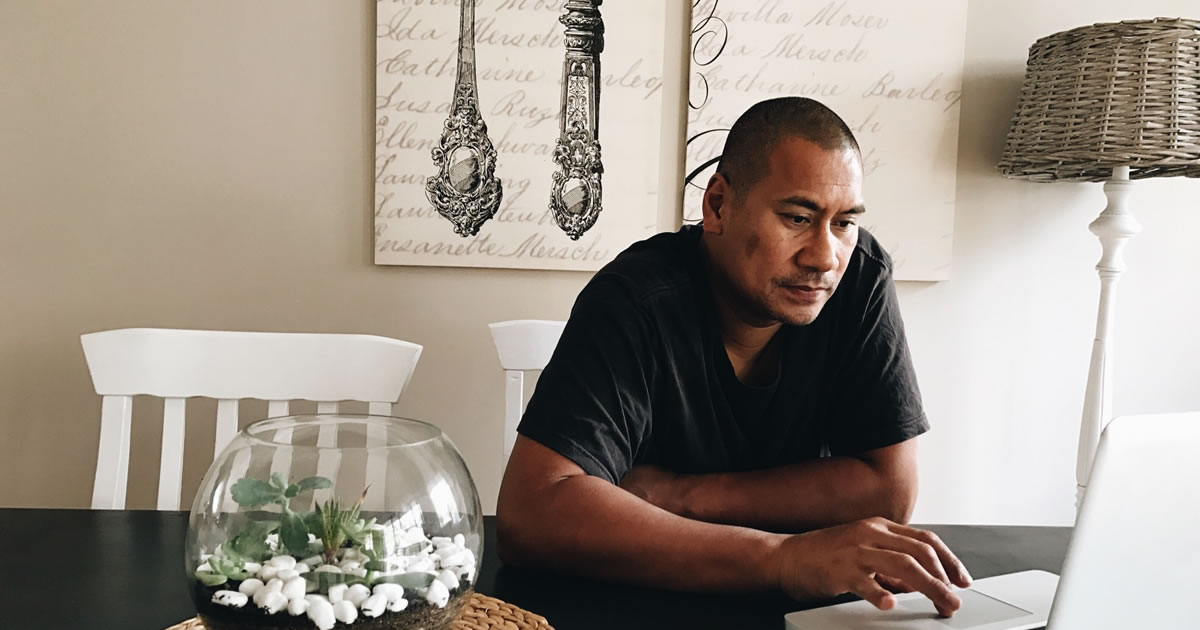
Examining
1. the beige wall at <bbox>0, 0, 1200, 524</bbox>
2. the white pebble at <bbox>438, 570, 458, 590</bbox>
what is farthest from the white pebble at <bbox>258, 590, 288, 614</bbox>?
the beige wall at <bbox>0, 0, 1200, 524</bbox>

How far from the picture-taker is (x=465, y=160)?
6.05 ft

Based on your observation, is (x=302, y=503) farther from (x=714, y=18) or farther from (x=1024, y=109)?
(x=1024, y=109)

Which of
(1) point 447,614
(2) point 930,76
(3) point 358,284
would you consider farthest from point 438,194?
(1) point 447,614

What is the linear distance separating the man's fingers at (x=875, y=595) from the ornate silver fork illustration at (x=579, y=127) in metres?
1.14

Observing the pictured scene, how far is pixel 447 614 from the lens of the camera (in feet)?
2.22

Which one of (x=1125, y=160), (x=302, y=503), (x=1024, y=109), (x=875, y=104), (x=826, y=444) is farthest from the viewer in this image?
(x=875, y=104)

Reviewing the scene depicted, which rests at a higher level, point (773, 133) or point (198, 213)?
point (773, 133)

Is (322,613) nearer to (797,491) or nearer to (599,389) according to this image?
(599,389)

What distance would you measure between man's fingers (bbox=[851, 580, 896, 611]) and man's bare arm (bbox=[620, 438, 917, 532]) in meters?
0.30

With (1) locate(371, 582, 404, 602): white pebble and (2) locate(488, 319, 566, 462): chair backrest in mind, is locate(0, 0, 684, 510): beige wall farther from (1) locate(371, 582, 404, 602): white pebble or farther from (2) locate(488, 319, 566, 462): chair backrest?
(1) locate(371, 582, 404, 602): white pebble

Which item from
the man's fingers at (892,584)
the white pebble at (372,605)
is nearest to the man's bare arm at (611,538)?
the man's fingers at (892,584)

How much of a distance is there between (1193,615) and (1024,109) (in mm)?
1376

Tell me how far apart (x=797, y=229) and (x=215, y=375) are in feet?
2.89

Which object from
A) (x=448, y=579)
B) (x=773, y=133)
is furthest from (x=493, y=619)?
(x=773, y=133)
